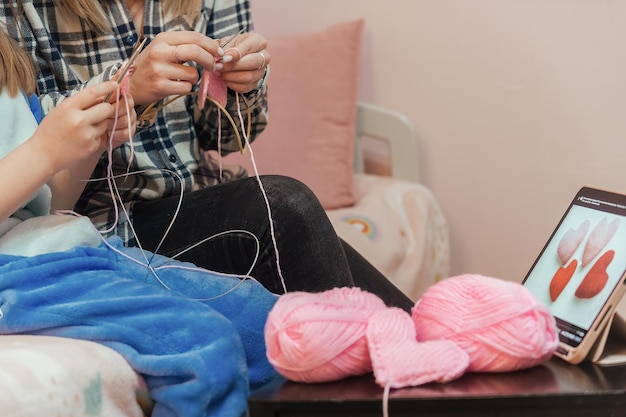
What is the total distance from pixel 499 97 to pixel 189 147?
0.72m

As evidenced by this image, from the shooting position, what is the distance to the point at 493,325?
74 cm

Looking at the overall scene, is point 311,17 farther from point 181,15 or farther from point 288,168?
point 181,15

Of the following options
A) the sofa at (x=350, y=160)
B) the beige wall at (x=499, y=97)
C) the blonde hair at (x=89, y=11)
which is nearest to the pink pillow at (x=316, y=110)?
the sofa at (x=350, y=160)

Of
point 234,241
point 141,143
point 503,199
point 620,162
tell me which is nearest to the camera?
point 234,241

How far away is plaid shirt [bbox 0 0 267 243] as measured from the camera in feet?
3.45

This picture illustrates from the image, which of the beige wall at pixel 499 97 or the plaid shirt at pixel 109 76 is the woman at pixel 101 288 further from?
the beige wall at pixel 499 97

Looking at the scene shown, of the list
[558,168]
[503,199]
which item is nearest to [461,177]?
[503,199]

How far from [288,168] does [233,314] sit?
2.58 ft

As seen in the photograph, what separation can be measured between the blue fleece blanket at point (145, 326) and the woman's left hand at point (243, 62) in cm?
29

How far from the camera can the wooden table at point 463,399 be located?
69 cm

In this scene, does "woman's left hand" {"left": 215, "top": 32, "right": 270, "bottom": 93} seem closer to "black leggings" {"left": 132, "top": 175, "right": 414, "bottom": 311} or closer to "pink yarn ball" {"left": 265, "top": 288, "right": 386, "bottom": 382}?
"black leggings" {"left": 132, "top": 175, "right": 414, "bottom": 311}

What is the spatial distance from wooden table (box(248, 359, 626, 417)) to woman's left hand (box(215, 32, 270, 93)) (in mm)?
432

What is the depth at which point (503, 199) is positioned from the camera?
165 cm

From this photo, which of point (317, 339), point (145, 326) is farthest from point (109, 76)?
point (317, 339)
